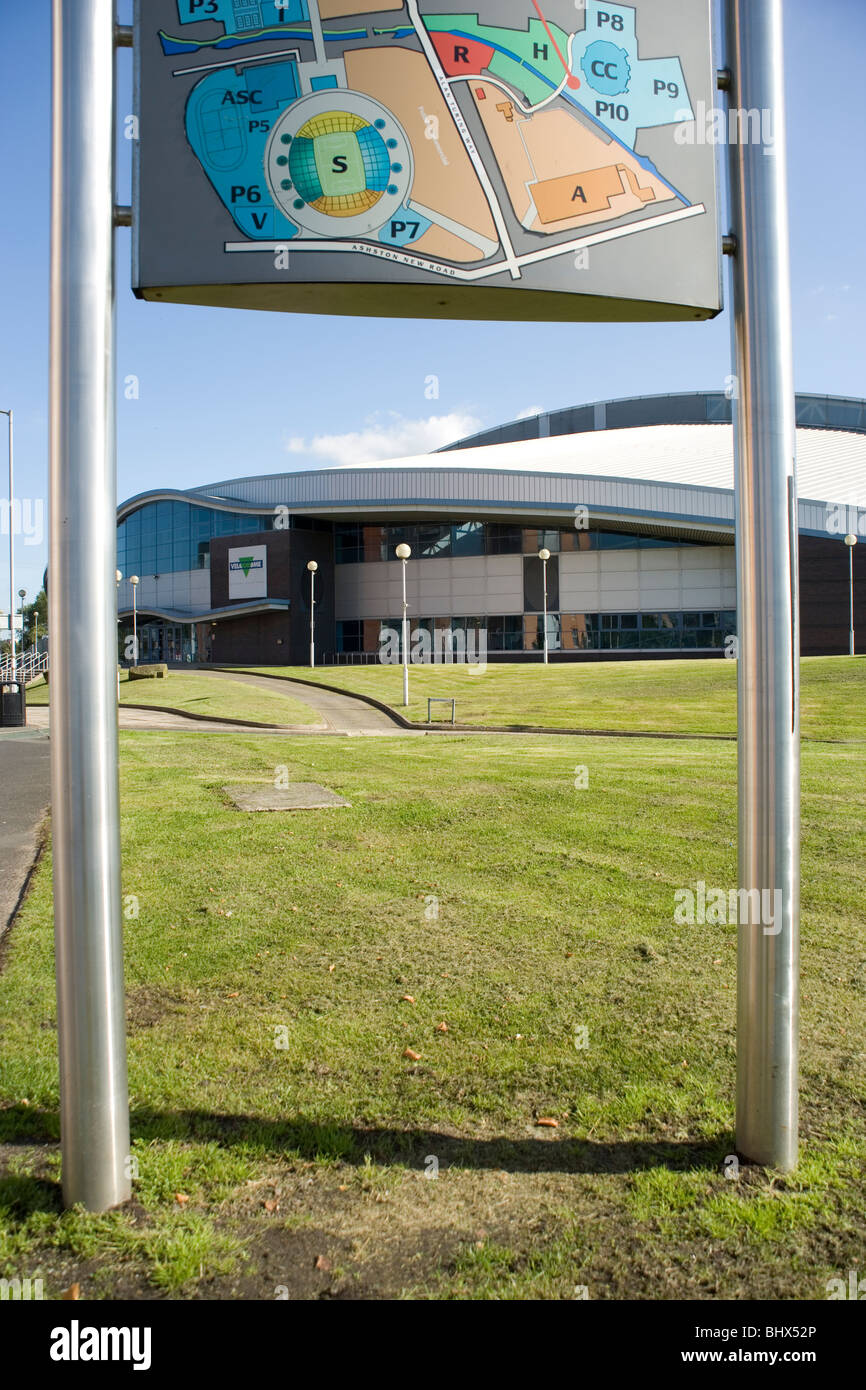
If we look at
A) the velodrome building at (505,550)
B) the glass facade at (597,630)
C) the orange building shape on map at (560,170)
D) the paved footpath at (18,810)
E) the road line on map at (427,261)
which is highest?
the velodrome building at (505,550)

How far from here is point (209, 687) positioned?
35.3 meters

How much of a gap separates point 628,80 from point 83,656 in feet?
9.79

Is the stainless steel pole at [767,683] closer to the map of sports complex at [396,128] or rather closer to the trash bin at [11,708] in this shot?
the map of sports complex at [396,128]

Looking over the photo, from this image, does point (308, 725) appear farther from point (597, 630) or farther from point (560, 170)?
point (597, 630)

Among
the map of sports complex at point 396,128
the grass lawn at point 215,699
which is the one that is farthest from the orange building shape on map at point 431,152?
the grass lawn at point 215,699

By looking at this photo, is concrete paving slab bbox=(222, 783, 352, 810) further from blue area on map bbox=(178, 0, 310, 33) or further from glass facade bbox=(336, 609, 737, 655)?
glass facade bbox=(336, 609, 737, 655)

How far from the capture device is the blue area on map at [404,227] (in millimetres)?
3428

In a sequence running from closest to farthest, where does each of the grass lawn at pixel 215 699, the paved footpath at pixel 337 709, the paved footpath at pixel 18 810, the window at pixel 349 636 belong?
the paved footpath at pixel 18 810 < the paved footpath at pixel 337 709 < the grass lawn at pixel 215 699 < the window at pixel 349 636

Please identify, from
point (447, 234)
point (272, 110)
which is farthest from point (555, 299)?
point (272, 110)

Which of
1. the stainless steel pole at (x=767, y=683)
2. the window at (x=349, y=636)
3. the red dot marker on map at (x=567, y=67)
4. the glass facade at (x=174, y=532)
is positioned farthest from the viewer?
the glass facade at (x=174, y=532)

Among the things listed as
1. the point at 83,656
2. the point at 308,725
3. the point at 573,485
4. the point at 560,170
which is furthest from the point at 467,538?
the point at 83,656

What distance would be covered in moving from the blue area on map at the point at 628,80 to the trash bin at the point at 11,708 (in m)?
23.0

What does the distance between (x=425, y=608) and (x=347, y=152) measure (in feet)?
177
